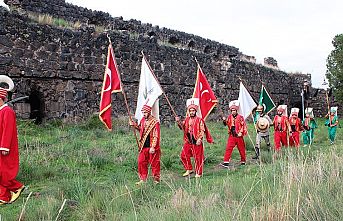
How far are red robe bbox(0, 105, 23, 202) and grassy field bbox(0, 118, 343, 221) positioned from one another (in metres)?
0.24

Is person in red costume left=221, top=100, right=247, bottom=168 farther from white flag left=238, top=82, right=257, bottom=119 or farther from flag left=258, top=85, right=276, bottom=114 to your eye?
flag left=258, top=85, right=276, bottom=114

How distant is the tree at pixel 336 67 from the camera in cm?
2414

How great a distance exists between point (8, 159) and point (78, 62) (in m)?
7.19

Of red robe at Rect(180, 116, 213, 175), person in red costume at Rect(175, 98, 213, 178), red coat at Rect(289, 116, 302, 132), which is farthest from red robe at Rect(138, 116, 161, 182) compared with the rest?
red coat at Rect(289, 116, 302, 132)

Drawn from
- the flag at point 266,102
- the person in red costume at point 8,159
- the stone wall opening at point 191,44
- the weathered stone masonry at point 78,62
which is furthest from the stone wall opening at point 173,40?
the person in red costume at point 8,159

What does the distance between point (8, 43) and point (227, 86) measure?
10.6 meters

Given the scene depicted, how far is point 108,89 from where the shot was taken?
7.74m

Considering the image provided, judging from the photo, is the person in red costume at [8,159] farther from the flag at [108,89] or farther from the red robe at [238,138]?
the red robe at [238,138]

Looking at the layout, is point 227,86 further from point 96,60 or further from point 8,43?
point 8,43

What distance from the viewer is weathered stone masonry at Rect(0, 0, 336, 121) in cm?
1152

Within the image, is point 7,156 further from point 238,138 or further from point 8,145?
point 238,138

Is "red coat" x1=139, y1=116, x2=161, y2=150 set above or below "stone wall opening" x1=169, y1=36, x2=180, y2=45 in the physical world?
below

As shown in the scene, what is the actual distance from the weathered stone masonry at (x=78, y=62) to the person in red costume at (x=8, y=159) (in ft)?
18.3

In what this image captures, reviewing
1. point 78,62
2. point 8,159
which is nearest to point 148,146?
point 8,159
